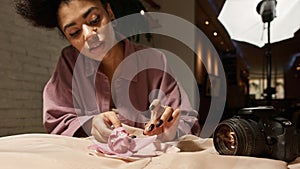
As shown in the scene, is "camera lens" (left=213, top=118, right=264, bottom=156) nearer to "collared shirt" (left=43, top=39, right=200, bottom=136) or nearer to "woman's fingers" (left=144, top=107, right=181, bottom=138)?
"woman's fingers" (left=144, top=107, right=181, bottom=138)

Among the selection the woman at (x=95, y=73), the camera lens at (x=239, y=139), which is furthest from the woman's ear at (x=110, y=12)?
the camera lens at (x=239, y=139)

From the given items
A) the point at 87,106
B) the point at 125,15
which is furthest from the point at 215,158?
the point at 125,15

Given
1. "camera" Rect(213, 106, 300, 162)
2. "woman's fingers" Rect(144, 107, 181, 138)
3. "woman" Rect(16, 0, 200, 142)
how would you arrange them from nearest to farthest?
"camera" Rect(213, 106, 300, 162) < "woman's fingers" Rect(144, 107, 181, 138) < "woman" Rect(16, 0, 200, 142)

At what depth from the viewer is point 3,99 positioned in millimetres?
1297

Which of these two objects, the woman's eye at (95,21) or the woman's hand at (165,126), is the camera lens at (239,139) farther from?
the woman's eye at (95,21)

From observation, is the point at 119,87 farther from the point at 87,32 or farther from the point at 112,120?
the point at 112,120

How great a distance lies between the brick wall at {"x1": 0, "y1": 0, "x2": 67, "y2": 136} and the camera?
4.29 ft

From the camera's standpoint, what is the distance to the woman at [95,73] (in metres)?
0.82

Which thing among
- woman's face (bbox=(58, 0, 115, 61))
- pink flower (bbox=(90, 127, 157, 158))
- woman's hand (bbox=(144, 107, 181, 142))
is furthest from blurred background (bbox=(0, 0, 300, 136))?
pink flower (bbox=(90, 127, 157, 158))

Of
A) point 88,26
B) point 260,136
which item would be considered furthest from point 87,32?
point 260,136

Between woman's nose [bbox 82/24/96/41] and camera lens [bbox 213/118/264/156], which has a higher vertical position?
woman's nose [bbox 82/24/96/41]

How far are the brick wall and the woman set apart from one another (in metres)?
0.40

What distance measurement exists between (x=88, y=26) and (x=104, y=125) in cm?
35

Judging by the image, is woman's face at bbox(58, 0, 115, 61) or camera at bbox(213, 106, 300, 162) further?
woman's face at bbox(58, 0, 115, 61)
